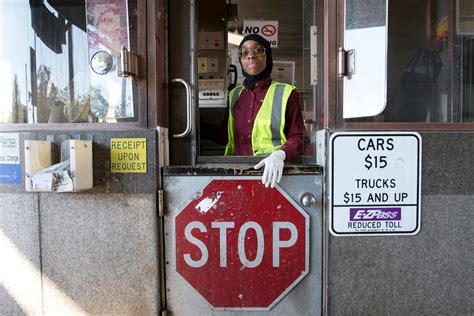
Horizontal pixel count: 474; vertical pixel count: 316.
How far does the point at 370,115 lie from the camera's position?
6.25 ft

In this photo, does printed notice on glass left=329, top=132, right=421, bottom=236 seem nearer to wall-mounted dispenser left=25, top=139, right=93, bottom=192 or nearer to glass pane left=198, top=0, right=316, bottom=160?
glass pane left=198, top=0, right=316, bottom=160

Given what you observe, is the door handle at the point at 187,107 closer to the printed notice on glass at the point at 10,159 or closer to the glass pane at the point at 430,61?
the printed notice on glass at the point at 10,159

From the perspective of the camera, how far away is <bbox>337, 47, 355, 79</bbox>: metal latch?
6.17 ft

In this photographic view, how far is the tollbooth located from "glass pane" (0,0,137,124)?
0.01m

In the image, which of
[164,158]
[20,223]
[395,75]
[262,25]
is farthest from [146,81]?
[262,25]

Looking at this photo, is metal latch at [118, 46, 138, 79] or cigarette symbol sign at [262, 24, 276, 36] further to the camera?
cigarette symbol sign at [262, 24, 276, 36]

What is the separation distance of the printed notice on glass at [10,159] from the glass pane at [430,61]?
213cm

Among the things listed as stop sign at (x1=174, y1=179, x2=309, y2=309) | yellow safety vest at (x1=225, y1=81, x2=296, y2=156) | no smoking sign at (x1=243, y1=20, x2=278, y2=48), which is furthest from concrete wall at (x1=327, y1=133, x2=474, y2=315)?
no smoking sign at (x1=243, y1=20, x2=278, y2=48)

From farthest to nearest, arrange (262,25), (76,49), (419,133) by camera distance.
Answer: (262,25), (76,49), (419,133)

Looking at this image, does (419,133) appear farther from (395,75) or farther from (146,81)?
(146,81)

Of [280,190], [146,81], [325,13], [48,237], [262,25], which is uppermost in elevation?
[262,25]

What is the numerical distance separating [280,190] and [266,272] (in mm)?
483

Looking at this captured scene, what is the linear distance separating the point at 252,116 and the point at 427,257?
141 centimetres

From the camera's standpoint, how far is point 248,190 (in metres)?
1.93
